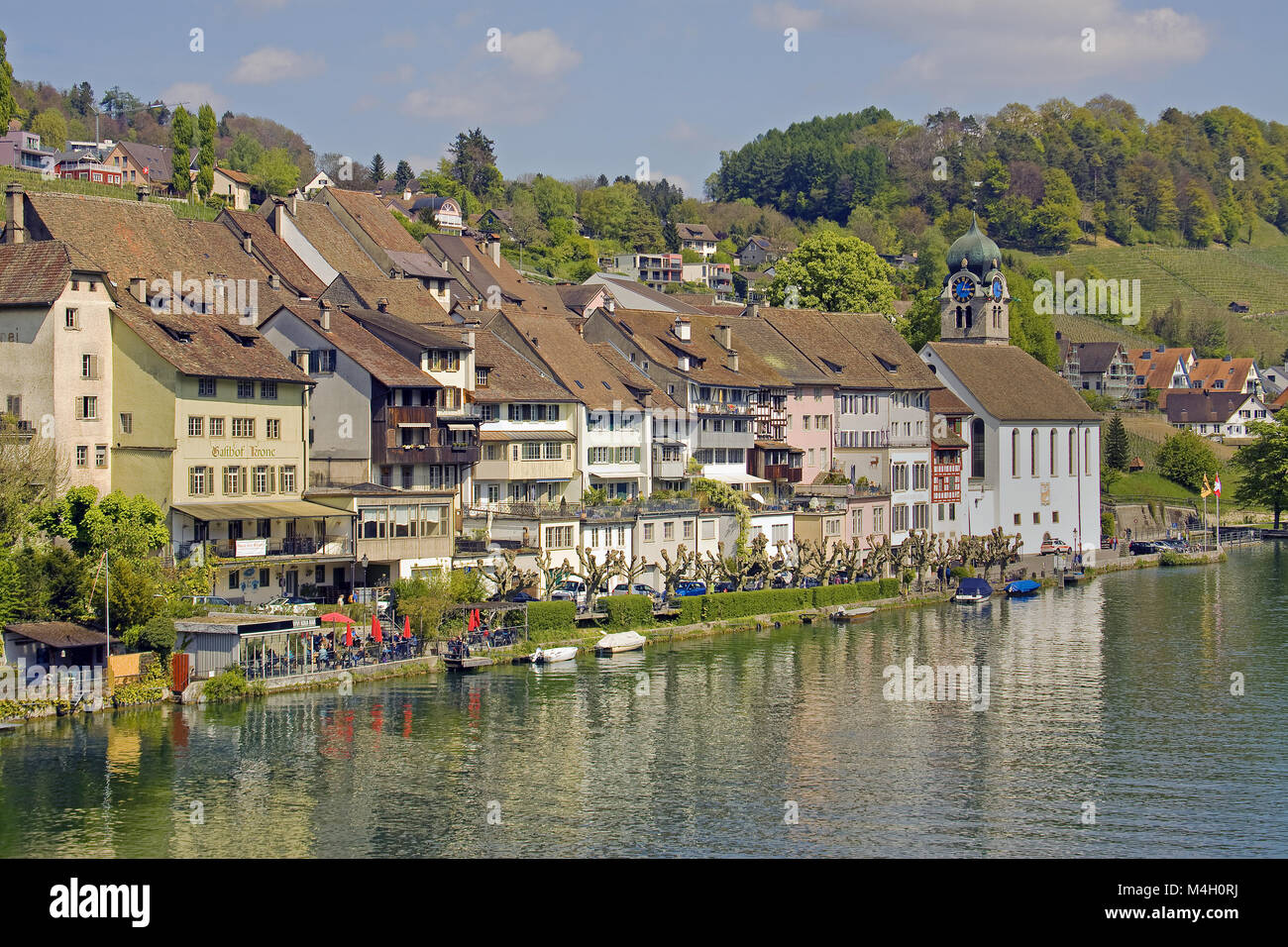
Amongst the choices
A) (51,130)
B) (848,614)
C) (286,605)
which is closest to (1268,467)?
(848,614)

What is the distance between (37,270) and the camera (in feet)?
220

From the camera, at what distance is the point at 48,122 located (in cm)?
19475

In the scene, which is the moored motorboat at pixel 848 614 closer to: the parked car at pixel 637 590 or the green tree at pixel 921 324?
the parked car at pixel 637 590

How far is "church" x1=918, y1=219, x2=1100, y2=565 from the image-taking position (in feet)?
380

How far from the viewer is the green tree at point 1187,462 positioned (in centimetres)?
14938

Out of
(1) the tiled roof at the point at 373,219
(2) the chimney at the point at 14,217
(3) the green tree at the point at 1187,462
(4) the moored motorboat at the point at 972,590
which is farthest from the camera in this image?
(3) the green tree at the point at 1187,462

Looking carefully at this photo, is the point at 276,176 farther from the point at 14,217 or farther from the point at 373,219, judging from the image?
the point at 14,217

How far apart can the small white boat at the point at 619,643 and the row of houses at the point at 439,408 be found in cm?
709

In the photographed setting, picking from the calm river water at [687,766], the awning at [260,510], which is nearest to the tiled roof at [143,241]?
the awning at [260,510]

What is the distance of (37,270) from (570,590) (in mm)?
26639

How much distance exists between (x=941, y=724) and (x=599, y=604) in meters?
19.4

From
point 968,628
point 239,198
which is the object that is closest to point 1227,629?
point 968,628

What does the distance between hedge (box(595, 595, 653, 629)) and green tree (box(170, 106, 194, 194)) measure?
77.2 meters

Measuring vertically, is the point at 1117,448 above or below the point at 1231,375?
below
